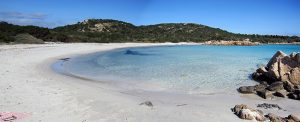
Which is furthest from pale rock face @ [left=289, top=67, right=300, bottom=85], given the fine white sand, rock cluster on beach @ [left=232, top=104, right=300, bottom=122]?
rock cluster on beach @ [left=232, top=104, right=300, bottom=122]

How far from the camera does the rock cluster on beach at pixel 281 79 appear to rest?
11.6 metres

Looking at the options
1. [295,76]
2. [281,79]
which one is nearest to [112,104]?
[281,79]

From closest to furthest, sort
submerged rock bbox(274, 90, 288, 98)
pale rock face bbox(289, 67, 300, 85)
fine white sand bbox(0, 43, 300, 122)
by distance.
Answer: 1. fine white sand bbox(0, 43, 300, 122)
2. submerged rock bbox(274, 90, 288, 98)
3. pale rock face bbox(289, 67, 300, 85)

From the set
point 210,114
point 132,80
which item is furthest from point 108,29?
point 210,114

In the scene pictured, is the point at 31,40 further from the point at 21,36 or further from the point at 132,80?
the point at 132,80

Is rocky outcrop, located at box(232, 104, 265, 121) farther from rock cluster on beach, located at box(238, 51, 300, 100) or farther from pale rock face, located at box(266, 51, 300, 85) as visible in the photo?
pale rock face, located at box(266, 51, 300, 85)

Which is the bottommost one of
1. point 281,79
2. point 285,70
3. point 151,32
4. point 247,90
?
point 247,90

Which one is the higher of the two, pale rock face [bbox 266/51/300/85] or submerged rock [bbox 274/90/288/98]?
pale rock face [bbox 266/51/300/85]

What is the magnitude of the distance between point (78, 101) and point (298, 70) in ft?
30.5

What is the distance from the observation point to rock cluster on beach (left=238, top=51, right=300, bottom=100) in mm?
11554

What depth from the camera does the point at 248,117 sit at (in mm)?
8039

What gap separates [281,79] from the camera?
13.6 m

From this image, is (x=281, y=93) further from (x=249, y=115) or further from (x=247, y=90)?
(x=249, y=115)

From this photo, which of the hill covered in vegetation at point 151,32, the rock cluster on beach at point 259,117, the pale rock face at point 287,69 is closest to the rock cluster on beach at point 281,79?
the pale rock face at point 287,69
